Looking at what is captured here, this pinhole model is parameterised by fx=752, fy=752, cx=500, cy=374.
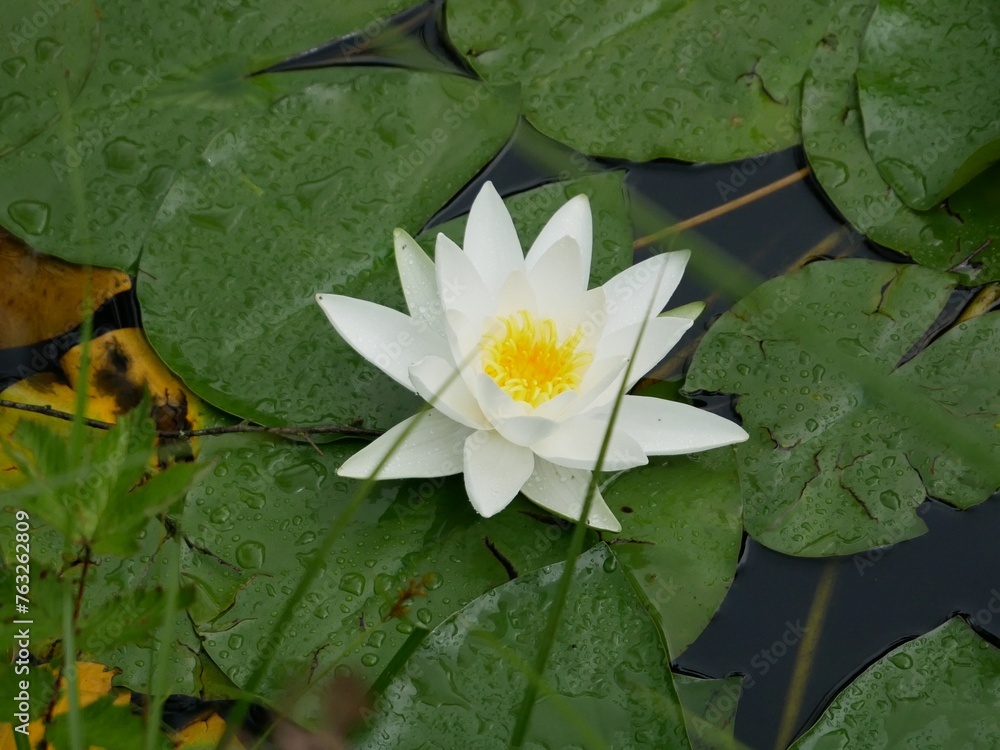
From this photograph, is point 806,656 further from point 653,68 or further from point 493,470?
point 653,68

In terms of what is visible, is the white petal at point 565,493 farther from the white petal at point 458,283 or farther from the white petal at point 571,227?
the white petal at point 571,227

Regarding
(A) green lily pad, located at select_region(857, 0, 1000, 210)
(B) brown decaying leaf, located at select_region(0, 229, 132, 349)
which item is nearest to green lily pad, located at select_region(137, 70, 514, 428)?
(B) brown decaying leaf, located at select_region(0, 229, 132, 349)

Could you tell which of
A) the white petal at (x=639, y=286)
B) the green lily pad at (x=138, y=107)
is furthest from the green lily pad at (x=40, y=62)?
the white petal at (x=639, y=286)

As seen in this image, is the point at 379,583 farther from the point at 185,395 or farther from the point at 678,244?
the point at 678,244

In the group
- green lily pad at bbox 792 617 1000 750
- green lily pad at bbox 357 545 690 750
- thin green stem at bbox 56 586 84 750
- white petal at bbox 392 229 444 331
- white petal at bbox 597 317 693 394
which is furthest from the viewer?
white petal at bbox 392 229 444 331

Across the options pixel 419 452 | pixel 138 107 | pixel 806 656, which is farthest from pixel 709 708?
pixel 138 107

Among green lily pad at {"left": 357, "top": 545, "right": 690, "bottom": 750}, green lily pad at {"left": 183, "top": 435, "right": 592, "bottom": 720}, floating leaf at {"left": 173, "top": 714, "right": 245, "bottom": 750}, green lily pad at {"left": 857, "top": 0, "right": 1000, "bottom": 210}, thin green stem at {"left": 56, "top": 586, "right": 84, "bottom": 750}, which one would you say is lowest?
floating leaf at {"left": 173, "top": 714, "right": 245, "bottom": 750}

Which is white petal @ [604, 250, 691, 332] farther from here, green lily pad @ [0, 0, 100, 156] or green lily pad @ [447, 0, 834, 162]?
green lily pad @ [0, 0, 100, 156]

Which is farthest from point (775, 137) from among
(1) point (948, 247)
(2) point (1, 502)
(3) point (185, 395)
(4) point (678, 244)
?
(2) point (1, 502)
